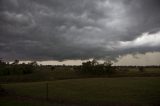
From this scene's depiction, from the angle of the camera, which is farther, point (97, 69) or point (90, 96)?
point (97, 69)

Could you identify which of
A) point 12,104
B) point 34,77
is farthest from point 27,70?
point 12,104

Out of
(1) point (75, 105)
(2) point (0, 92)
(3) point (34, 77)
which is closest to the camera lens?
(1) point (75, 105)

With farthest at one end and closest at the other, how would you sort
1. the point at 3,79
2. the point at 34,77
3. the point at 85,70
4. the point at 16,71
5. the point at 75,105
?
the point at 85,70 → the point at 16,71 → the point at 34,77 → the point at 3,79 → the point at 75,105

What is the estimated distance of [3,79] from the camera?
82.6 meters

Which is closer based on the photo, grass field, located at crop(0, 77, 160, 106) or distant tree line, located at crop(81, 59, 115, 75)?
grass field, located at crop(0, 77, 160, 106)

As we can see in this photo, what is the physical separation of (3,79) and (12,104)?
61093 mm

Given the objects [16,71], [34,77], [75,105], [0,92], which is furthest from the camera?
[16,71]

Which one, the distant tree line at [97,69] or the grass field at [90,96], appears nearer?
the grass field at [90,96]

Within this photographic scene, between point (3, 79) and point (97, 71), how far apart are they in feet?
183

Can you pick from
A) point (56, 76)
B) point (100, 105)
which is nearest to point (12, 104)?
point (100, 105)

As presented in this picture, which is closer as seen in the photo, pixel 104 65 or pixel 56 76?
pixel 56 76

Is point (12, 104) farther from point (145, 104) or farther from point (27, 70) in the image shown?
point (27, 70)

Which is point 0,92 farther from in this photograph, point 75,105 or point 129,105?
point 129,105

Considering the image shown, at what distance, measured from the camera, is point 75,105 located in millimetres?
24578
